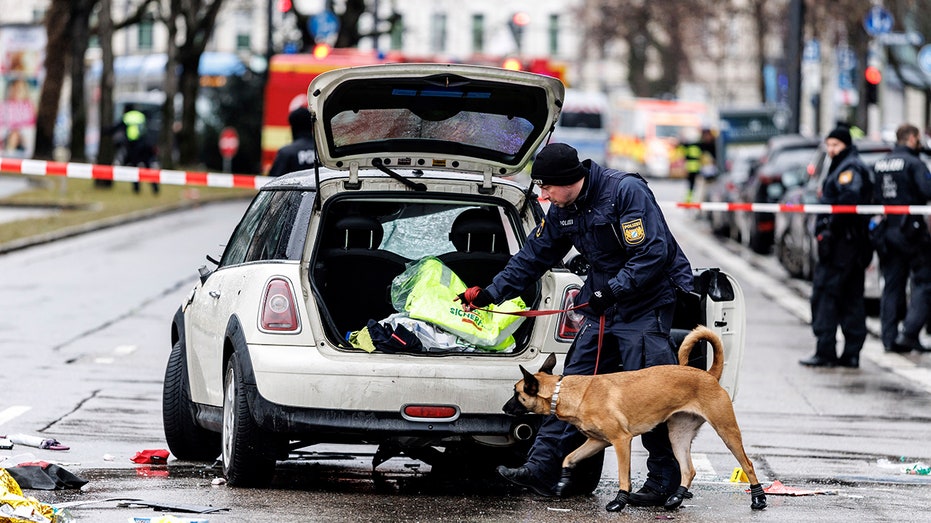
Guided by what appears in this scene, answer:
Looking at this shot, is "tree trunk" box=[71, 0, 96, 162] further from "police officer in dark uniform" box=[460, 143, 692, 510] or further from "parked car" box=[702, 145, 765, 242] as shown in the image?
"police officer in dark uniform" box=[460, 143, 692, 510]

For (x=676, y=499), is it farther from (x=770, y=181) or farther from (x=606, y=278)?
(x=770, y=181)

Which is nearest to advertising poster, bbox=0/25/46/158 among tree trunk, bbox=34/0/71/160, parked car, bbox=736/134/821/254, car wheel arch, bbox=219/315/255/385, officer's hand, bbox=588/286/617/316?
tree trunk, bbox=34/0/71/160

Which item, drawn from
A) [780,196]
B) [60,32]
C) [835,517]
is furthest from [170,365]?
[60,32]

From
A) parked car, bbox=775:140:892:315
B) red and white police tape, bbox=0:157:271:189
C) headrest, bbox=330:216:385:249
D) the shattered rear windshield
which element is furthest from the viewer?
parked car, bbox=775:140:892:315

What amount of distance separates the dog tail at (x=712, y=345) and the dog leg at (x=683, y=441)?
0.71 ft

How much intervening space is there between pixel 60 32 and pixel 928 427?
38728mm

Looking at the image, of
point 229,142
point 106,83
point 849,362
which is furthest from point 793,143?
point 229,142

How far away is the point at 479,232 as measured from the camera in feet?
27.7

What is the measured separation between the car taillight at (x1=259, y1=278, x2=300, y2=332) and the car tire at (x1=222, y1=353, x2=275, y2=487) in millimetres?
203

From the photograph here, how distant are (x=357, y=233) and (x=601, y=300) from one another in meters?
1.45

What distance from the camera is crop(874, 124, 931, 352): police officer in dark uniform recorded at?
1415 centimetres

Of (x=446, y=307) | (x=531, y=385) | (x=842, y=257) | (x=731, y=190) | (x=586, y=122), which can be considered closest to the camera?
(x=531, y=385)

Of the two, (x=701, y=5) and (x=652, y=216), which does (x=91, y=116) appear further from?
(x=652, y=216)

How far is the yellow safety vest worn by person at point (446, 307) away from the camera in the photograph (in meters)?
7.84
